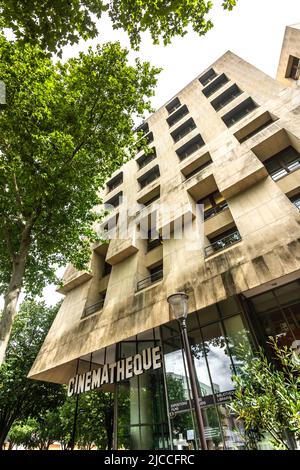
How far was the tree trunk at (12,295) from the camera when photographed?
839 centimetres

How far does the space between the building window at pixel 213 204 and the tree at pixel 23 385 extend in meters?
15.6

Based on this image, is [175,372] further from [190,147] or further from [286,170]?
[190,147]

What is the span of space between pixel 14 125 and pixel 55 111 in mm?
2044

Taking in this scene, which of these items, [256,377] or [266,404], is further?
[256,377]

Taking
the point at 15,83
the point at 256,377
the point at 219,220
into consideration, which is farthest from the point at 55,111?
the point at 256,377

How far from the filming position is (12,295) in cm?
928

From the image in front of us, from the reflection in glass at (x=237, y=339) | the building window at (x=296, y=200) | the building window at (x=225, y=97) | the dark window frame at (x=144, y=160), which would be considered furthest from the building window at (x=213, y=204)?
the building window at (x=225, y=97)

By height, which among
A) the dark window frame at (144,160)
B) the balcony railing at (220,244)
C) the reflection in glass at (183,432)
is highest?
the dark window frame at (144,160)

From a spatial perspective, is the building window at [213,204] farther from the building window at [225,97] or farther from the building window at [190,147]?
the building window at [225,97]

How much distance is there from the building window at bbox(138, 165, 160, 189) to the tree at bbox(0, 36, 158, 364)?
6625mm

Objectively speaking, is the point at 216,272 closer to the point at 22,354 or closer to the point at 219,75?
the point at 22,354

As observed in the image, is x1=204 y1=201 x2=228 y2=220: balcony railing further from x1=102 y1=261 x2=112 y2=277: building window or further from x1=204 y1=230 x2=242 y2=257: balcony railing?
x1=102 y1=261 x2=112 y2=277: building window

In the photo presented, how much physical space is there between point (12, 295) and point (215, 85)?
22546 mm

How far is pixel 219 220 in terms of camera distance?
43.2ft
